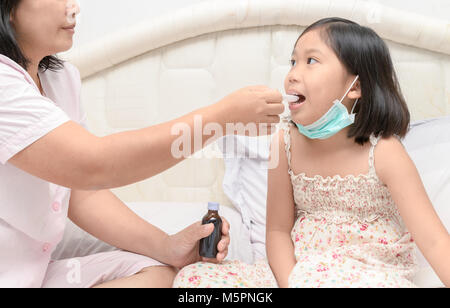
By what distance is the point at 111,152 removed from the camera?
85 centimetres

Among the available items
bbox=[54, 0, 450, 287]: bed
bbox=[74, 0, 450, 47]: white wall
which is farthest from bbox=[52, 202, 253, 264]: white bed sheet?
bbox=[74, 0, 450, 47]: white wall

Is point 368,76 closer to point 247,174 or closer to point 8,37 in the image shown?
point 247,174

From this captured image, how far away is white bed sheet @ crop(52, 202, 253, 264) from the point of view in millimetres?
1283

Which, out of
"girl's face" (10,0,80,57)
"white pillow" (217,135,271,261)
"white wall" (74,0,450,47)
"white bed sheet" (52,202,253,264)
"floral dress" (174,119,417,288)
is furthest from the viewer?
"white wall" (74,0,450,47)

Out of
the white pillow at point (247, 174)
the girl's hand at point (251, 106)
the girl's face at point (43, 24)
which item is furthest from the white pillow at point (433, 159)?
the girl's face at point (43, 24)

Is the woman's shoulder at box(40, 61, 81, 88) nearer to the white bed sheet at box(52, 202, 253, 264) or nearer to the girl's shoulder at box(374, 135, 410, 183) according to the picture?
the white bed sheet at box(52, 202, 253, 264)

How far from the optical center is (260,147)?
1630 millimetres

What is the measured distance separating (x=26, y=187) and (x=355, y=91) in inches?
30.8

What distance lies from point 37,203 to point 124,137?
0.29m

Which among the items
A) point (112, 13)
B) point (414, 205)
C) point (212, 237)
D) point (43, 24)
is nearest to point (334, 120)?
point (414, 205)

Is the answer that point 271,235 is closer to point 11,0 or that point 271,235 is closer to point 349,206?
point 349,206

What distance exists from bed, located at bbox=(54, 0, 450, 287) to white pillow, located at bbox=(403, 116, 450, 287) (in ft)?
0.08
